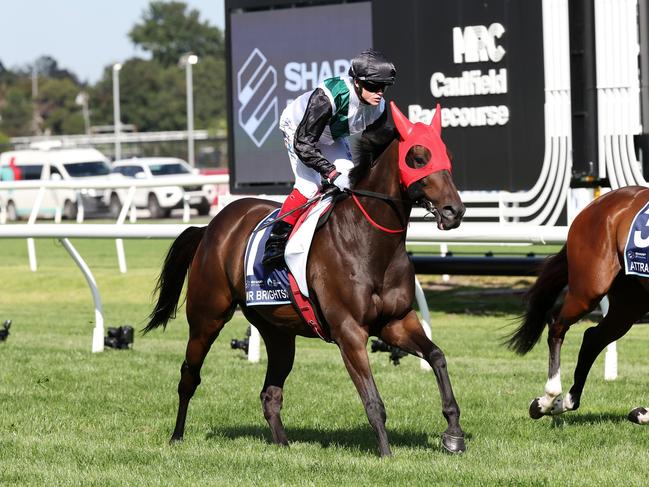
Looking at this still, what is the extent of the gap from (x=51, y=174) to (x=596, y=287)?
28.4m

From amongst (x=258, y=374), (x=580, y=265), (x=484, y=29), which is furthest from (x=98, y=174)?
(x=580, y=265)

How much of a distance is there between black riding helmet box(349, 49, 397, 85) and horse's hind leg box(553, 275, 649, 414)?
6.27ft

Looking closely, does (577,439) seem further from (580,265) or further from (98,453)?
(98,453)

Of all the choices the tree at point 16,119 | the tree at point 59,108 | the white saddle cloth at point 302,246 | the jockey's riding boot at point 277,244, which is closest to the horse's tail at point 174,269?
the jockey's riding boot at point 277,244

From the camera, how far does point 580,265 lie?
6.83m

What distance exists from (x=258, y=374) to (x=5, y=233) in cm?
289

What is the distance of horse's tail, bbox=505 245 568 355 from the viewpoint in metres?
7.22

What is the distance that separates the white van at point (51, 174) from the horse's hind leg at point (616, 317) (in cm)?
2231

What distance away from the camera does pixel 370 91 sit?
578cm

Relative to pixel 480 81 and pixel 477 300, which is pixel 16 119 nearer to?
pixel 477 300

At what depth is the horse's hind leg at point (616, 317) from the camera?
684 cm

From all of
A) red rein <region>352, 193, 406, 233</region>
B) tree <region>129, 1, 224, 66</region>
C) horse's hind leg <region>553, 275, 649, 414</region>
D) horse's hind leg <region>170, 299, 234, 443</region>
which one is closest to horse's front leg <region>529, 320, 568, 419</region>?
horse's hind leg <region>553, 275, 649, 414</region>

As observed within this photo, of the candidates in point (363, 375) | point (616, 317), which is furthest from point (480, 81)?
point (363, 375)

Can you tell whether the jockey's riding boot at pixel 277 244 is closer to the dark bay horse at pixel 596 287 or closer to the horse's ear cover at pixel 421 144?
the horse's ear cover at pixel 421 144
